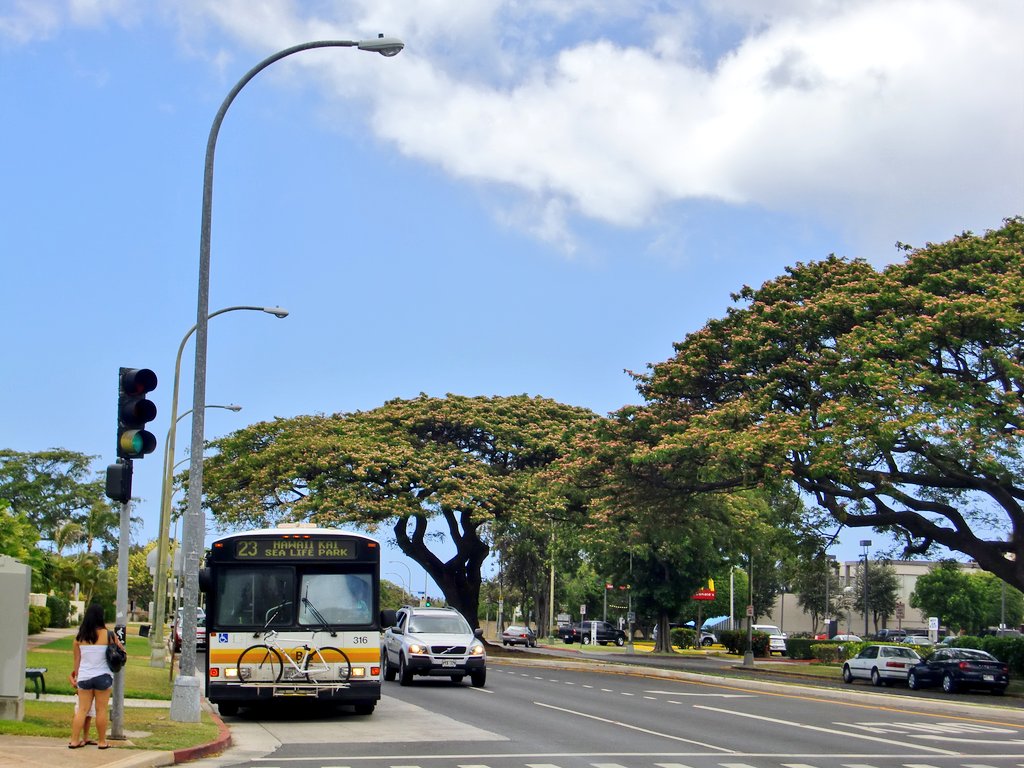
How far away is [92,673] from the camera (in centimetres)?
1341

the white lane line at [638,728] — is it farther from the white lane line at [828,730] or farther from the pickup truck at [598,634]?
the pickup truck at [598,634]

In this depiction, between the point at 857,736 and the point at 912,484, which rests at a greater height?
the point at 912,484

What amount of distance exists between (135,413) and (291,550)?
18.4 ft

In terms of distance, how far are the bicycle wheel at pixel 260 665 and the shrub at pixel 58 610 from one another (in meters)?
41.5

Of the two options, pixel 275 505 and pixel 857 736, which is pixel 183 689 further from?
pixel 275 505

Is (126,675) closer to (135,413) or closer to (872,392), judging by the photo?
(135,413)

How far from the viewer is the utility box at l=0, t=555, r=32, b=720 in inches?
583

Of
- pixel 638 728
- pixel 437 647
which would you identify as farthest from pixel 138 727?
pixel 437 647

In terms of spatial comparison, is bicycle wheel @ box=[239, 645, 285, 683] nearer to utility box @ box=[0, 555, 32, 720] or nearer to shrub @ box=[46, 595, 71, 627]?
utility box @ box=[0, 555, 32, 720]

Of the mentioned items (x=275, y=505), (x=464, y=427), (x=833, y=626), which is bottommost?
(x=833, y=626)

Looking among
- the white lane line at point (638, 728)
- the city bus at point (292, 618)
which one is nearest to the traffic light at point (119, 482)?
the city bus at point (292, 618)

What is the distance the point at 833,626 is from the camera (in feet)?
288

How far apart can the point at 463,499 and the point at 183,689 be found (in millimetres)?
32266

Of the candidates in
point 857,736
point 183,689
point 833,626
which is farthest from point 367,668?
point 833,626
